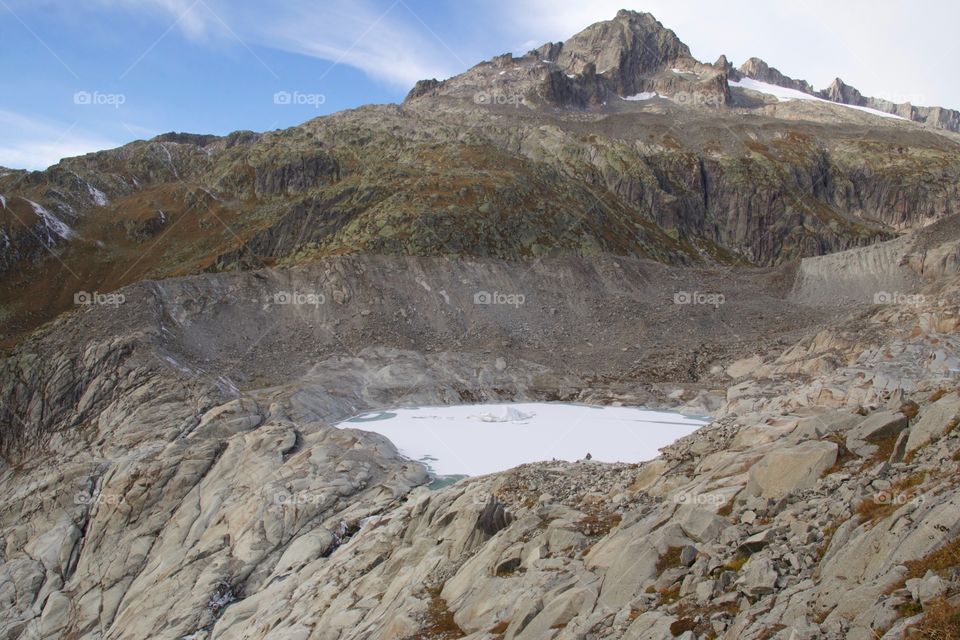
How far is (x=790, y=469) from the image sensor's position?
45.5ft

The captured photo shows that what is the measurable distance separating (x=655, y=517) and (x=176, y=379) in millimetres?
34023

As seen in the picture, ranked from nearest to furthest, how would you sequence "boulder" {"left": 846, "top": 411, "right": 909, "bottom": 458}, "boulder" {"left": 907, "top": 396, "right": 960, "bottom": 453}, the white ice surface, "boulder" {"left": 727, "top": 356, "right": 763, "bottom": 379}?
"boulder" {"left": 907, "top": 396, "right": 960, "bottom": 453} < "boulder" {"left": 846, "top": 411, "right": 909, "bottom": 458} < "boulder" {"left": 727, "top": 356, "right": 763, "bottom": 379} < the white ice surface

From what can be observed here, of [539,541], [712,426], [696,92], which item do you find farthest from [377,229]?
[696,92]

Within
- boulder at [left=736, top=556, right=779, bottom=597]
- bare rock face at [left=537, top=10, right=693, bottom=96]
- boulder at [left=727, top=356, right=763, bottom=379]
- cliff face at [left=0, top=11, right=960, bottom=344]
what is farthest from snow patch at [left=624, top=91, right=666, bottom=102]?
boulder at [left=736, top=556, right=779, bottom=597]

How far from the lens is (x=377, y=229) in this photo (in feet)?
211

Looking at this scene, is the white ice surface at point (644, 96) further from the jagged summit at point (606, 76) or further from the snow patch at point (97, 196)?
the snow patch at point (97, 196)

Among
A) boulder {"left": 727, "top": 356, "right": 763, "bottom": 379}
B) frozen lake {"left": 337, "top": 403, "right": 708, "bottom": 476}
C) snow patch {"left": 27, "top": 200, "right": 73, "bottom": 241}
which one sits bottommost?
frozen lake {"left": 337, "top": 403, "right": 708, "bottom": 476}

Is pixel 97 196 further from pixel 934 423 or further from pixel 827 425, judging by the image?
pixel 934 423

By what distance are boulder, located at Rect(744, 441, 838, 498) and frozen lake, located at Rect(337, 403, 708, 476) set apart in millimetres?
13155

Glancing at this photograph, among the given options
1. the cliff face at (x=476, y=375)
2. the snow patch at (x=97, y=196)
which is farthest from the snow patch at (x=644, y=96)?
the snow patch at (x=97, y=196)

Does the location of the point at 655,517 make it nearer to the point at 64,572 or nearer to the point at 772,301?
the point at 64,572

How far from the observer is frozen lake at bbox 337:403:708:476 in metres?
28.2

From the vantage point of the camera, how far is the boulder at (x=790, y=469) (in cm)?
1358

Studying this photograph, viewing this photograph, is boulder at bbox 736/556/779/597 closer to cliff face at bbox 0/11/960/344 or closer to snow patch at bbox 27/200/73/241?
cliff face at bbox 0/11/960/344
